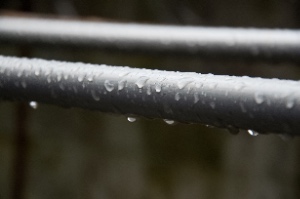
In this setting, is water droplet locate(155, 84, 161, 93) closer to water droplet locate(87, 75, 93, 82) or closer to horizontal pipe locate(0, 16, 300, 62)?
water droplet locate(87, 75, 93, 82)

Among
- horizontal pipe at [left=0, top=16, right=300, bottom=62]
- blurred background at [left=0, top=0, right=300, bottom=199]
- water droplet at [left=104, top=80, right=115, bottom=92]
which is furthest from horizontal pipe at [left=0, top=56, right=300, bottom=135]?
blurred background at [left=0, top=0, right=300, bottom=199]

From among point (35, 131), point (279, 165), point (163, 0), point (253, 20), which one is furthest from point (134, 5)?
point (279, 165)

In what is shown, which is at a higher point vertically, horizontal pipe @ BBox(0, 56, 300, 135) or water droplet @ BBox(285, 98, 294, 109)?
horizontal pipe @ BBox(0, 56, 300, 135)

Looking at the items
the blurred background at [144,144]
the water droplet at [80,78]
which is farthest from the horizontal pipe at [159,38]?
the water droplet at [80,78]

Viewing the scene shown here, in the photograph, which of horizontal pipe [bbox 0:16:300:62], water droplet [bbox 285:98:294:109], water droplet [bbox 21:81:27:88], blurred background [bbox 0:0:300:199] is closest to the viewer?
water droplet [bbox 285:98:294:109]

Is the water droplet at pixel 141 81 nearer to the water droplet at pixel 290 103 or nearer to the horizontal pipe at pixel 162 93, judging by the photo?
the horizontal pipe at pixel 162 93
